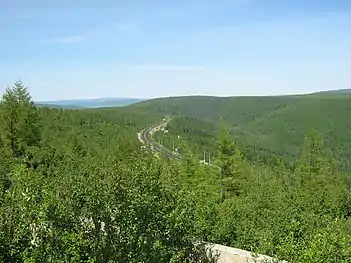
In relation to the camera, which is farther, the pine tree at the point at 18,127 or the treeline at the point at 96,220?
the pine tree at the point at 18,127

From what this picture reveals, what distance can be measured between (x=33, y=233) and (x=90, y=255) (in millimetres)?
2053

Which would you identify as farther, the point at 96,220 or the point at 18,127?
the point at 18,127

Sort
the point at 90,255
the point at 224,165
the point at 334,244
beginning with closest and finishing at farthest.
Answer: the point at 90,255, the point at 334,244, the point at 224,165

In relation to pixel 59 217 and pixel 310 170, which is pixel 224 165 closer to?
pixel 310 170

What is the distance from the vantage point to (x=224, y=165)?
1949 inches

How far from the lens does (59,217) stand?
13.7 meters

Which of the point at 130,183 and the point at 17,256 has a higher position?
the point at 130,183

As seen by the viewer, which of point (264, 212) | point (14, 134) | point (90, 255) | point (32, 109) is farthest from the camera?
point (32, 109)

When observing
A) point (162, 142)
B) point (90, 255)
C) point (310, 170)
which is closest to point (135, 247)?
point (90, 255)

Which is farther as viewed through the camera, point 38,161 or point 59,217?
point 38,161

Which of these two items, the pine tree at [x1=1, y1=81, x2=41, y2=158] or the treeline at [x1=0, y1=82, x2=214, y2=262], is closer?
the treeline at [x1=0, y1=82, x2=214, y2=262]

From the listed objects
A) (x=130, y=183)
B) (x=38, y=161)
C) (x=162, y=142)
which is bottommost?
A: (x=162, y=142)

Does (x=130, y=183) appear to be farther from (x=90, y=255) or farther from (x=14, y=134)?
(x=14, y=134)

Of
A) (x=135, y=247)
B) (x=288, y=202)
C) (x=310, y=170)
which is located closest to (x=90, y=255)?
(x=135, y=247)
